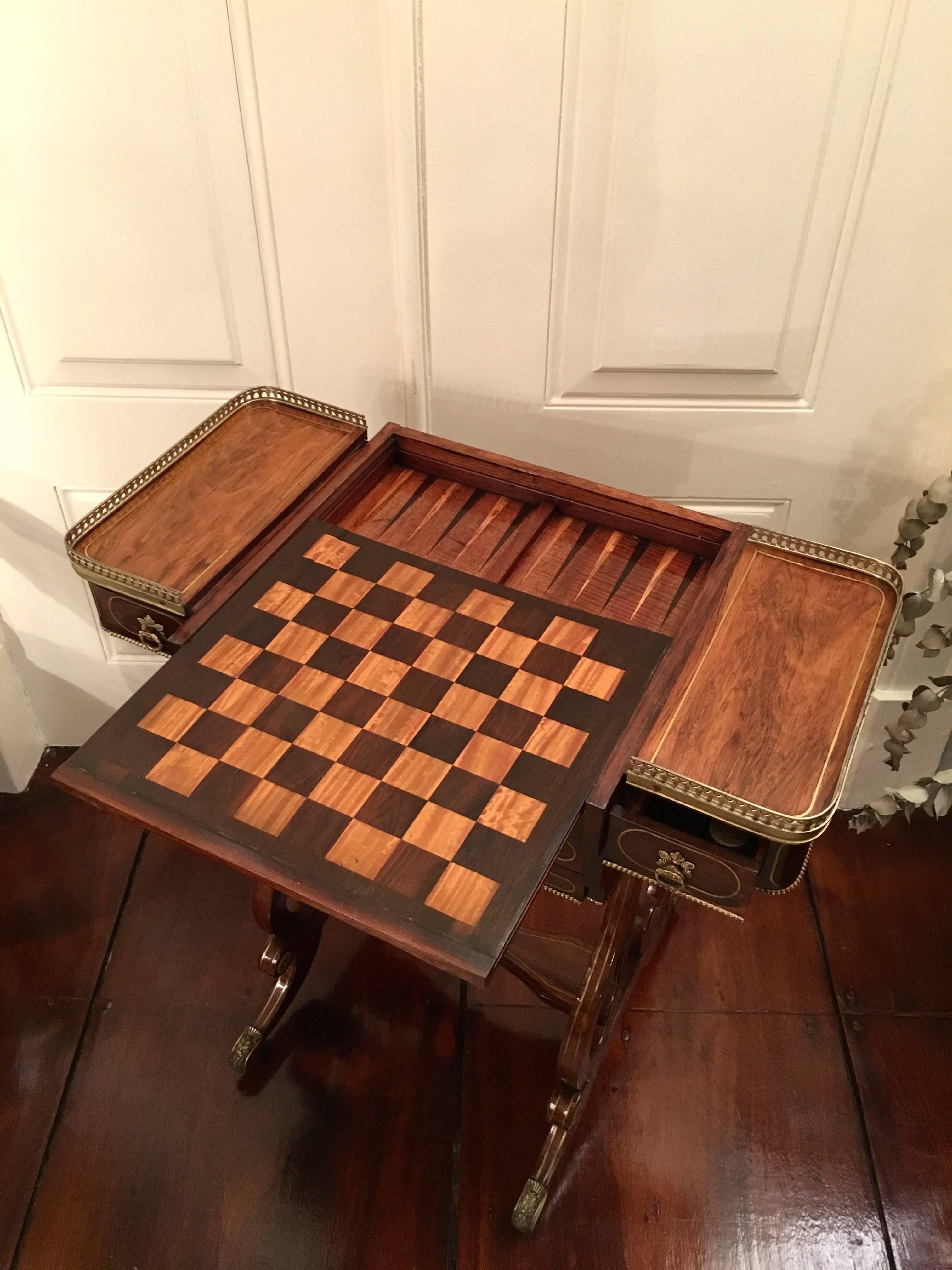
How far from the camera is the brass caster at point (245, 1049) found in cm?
188

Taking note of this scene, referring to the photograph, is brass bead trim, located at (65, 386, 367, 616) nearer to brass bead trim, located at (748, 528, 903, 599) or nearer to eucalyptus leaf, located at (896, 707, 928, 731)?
brass bead trim, located at (748, 528, 903, 599)

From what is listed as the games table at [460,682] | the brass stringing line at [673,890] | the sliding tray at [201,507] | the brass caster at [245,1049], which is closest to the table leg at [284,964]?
the brass caster at [245,1049]

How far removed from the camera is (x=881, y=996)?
203 centimetres

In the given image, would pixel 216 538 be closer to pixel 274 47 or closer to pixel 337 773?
pixel 337 773

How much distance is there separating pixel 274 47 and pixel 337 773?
3.71ft

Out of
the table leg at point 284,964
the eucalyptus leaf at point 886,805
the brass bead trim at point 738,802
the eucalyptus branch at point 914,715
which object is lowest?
the table leg at point 284,964

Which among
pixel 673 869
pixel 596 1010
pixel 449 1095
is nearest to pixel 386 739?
pixel 673 869

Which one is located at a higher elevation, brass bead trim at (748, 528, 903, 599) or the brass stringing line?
brass bead trim at (748, 528, 903, 599)

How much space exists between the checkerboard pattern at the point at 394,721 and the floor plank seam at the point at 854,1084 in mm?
1183

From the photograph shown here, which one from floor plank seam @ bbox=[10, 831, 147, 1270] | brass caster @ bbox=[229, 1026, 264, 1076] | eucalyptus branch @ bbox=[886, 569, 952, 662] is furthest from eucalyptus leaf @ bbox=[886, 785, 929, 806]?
floor plank seam @ bbox=[10, 831, 147, 1270]

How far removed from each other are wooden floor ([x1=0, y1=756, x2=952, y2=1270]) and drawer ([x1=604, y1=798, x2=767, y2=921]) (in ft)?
2.75

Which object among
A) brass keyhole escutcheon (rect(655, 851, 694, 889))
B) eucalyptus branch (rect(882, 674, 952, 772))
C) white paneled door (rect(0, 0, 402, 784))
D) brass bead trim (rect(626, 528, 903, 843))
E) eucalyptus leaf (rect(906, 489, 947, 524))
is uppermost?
white paneled door (rect(0, 0, 402, 784))

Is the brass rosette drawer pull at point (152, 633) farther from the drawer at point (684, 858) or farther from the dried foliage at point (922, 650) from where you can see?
the dried foliage at point (922, 650)

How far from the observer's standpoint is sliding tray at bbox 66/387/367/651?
135 cm
